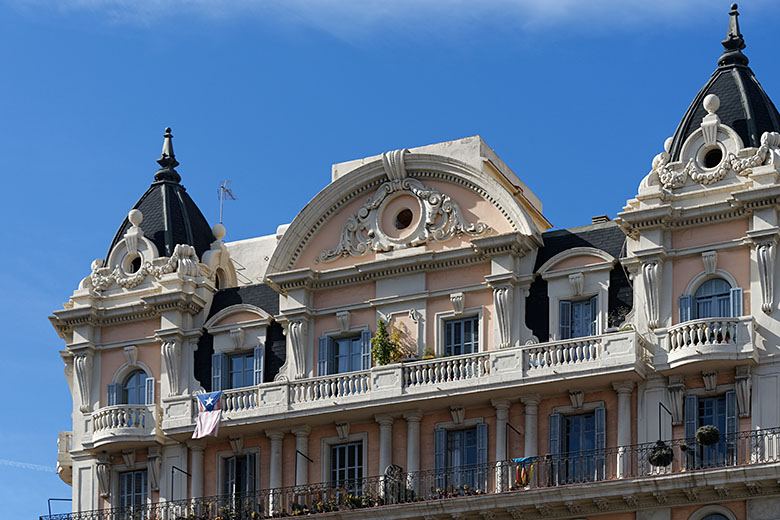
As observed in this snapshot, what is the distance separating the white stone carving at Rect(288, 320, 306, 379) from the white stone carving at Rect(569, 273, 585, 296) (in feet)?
29.5

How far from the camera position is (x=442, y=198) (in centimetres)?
6944

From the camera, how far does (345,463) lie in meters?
68.2

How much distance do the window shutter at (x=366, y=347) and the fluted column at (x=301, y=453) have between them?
2.68 metres

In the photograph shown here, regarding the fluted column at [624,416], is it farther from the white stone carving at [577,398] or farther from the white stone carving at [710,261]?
the white stone carving at [710,261]

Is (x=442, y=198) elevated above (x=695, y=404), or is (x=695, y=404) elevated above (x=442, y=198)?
(x=442, y=198)

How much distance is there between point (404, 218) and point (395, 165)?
173 centimetres

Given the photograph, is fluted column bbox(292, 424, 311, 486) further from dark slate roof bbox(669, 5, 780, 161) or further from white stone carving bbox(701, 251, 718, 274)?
dark slate roof bbox(669, 5, 780, 161)

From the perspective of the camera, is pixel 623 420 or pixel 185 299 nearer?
pixel 623 420

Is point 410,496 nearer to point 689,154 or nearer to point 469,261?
point 469,261

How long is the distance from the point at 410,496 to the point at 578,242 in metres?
9.30

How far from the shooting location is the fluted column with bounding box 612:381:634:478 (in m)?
63.7

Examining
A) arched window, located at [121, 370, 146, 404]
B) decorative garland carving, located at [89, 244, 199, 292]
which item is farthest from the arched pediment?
arched window, located at [121, 370, 146, 404]

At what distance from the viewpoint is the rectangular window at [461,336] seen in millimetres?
67812

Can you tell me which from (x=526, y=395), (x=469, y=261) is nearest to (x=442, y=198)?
(x=469, y=261)
